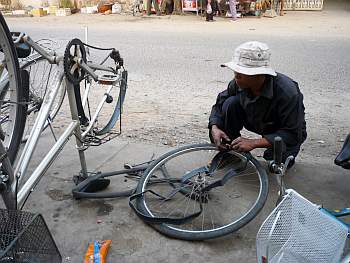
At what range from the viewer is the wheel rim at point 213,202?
8.29 feet

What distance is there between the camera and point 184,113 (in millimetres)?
4598

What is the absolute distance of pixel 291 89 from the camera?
8.71 ft

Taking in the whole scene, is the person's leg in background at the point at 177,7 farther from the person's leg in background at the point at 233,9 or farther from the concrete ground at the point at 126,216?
the concrete ground at the point at 126,216

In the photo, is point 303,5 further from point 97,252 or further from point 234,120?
point 97,252

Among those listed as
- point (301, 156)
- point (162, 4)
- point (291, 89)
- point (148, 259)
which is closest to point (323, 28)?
point (162, 4)

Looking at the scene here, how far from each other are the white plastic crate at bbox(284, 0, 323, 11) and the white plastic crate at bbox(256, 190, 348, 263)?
14786 millimetres

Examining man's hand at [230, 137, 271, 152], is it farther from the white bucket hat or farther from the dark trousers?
the white bucket hat

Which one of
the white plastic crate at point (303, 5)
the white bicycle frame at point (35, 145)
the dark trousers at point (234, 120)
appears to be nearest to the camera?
the white bicycle frame at point (35, 145)

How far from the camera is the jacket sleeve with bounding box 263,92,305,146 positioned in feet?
8.61

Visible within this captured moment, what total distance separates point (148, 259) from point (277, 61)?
5553 mm

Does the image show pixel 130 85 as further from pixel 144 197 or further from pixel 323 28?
pixel 323 28

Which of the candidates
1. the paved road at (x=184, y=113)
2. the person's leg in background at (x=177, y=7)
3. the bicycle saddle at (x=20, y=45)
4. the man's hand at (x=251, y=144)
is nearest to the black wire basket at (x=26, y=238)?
the paved road at (x=184, y=113)

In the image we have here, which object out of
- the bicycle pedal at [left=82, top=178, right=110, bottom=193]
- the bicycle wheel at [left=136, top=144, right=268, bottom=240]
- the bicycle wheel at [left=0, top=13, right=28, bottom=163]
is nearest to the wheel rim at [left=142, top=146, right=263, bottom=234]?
the bicycle wheel at [left=136, top=144, right=268, bottom=240]

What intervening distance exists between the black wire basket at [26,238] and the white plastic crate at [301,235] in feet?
3.12
